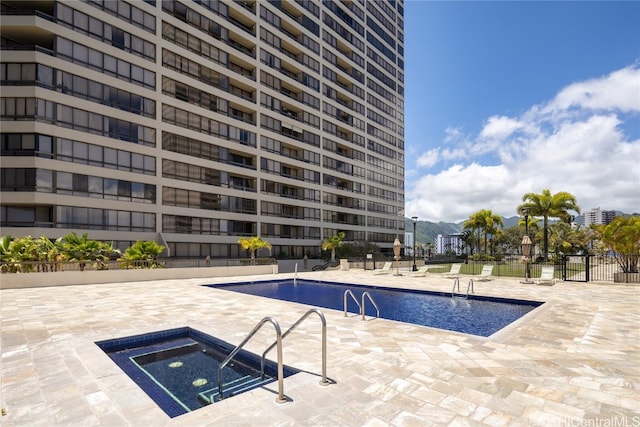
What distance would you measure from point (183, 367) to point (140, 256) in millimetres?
18629

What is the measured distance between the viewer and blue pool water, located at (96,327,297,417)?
5.71 metres

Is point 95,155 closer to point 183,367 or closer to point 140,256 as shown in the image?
point 140,256

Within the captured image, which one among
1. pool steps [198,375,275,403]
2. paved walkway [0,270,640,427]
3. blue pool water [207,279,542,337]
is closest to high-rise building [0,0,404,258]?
blue pool water [207,279,542,337]

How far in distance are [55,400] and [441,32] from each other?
33053mm

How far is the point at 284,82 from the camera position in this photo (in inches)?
1786

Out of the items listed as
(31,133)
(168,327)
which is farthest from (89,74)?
(168,327)

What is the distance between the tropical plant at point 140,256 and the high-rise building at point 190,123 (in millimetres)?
6554

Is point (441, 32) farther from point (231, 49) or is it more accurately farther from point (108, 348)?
point (108, 348)

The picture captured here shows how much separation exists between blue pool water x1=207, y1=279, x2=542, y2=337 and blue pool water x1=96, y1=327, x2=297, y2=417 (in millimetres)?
6084

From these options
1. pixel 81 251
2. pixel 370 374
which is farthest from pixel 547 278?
pixel 81 251

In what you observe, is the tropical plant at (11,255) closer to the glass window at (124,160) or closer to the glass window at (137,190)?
the glass window at (137,190)

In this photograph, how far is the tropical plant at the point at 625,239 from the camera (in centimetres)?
2016

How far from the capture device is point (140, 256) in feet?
Answer: 75.8

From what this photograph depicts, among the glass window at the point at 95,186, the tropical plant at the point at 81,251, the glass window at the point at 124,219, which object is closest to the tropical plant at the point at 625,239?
the tropical plant at the point at 81,251
